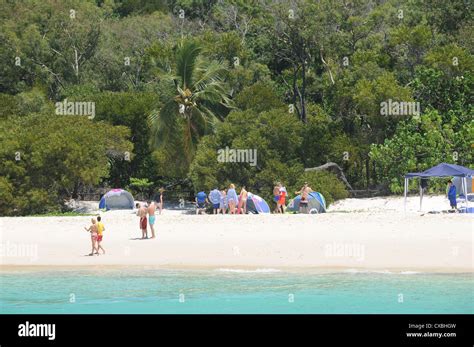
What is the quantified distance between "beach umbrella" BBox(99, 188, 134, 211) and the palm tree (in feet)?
13.4

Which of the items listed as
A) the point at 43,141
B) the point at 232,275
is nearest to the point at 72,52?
the point at 43,141

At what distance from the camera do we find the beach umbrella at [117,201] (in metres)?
38.6

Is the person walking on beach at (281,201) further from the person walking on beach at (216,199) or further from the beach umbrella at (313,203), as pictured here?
the person walking on beach at (216,199)

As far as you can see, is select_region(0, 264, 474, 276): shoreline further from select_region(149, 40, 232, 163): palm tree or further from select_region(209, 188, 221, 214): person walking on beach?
select_region(149, 40, 232, 163): palm tree

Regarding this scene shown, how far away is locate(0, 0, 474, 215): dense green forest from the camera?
3866 cm

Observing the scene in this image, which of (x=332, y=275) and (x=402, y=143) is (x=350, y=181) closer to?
(x=402, y=143)

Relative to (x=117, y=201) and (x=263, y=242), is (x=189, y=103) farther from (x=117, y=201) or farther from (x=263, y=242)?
(x=263, y=242)

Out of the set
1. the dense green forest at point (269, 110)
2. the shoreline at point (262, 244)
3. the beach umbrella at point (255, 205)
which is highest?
the dense green forest at point (269, 110)

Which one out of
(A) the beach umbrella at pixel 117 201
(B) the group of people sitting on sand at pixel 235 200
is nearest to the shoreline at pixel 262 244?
(B) the group of people sitting on sand at pixel 235 200

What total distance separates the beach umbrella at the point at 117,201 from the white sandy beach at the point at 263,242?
677cm

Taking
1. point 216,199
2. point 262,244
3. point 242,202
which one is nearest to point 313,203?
point 242,202

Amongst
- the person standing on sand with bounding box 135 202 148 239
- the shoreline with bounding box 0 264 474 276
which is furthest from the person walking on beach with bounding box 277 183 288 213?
the shoreline with bounding box 0 264 474 276
